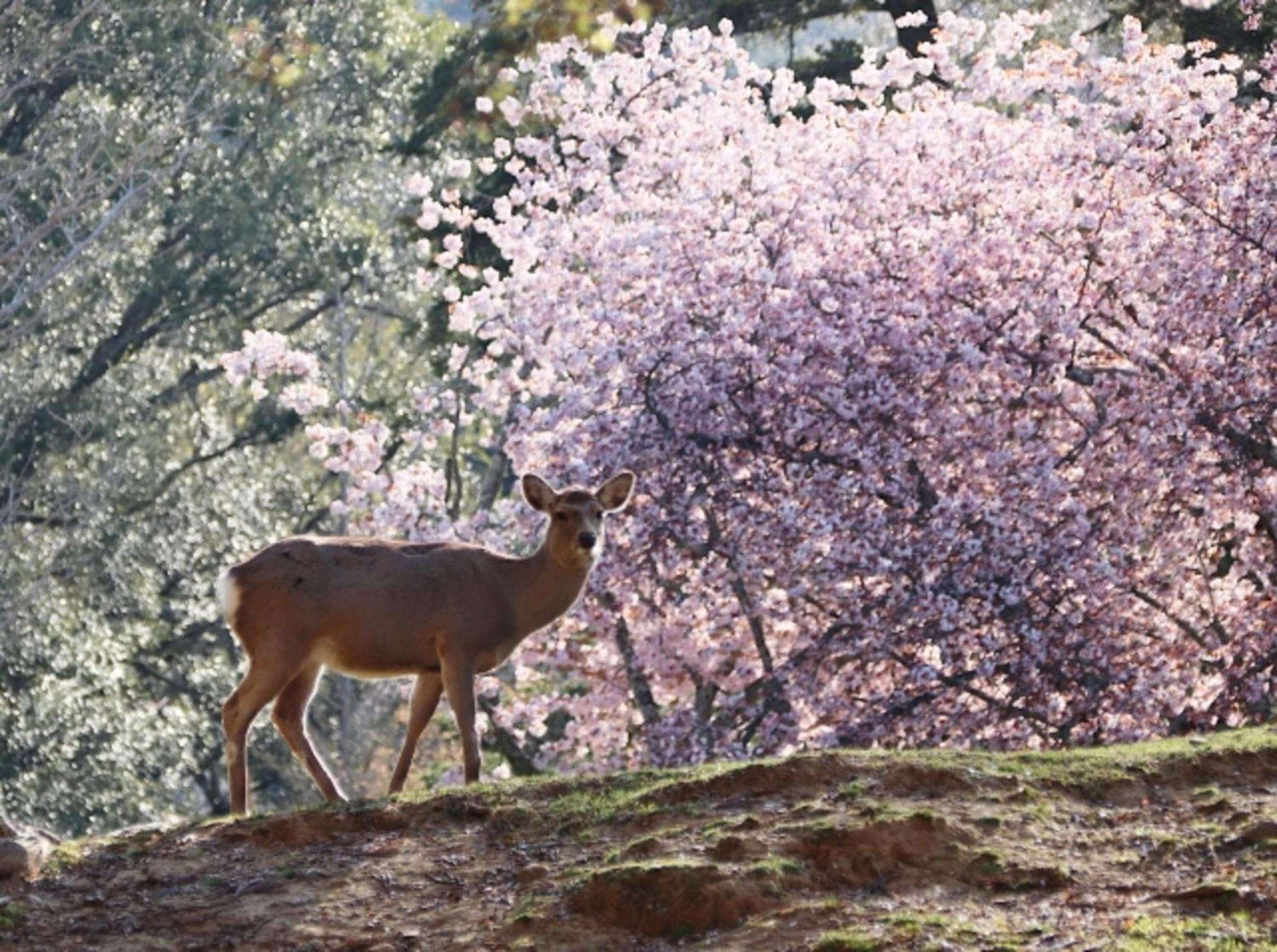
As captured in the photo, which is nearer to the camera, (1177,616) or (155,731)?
(1177,616)

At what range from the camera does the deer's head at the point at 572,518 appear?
1087 centimetres

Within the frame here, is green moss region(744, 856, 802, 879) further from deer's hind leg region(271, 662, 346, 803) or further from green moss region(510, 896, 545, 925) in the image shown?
deer's hind leg region(271, 662, 346, 803)

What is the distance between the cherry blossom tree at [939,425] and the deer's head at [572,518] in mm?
3067

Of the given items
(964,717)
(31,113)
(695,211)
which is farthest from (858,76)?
(31,113)

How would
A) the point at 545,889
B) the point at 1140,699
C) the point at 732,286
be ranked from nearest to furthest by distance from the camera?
1. the point at 545,889
2. the point at 1140,699
3. the point at 732,286

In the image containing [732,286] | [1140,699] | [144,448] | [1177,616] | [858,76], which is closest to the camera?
[1140,699]

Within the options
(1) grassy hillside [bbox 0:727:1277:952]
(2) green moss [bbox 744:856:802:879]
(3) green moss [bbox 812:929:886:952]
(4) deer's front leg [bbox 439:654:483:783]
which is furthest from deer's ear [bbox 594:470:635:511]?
(3) green moss [bbox 812:929:886:952]

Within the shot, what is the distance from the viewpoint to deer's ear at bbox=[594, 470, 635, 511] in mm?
11180

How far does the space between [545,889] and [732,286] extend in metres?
8.17

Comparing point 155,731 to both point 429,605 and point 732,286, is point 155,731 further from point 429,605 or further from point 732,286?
point 429,605

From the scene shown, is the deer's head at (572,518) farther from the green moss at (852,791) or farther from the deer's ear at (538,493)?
the green moss at (852,791)

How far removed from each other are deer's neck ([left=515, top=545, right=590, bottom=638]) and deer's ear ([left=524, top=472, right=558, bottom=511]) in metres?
0.21

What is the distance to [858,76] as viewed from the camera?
683 inches

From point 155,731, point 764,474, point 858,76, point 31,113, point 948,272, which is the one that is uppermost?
point 31,113
